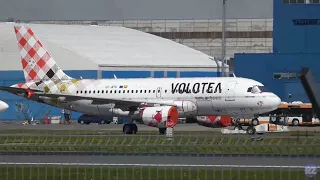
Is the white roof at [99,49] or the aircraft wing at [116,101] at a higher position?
the white roof at [99,49]

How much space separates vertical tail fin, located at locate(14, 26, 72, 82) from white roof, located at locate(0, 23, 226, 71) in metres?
35.7

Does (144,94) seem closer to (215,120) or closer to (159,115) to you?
(159,115)

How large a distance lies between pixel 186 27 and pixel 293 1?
51.3m

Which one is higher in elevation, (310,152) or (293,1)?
(293,1)

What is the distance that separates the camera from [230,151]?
80.5 ft

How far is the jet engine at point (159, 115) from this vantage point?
5650 cm

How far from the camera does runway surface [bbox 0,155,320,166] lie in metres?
24.0

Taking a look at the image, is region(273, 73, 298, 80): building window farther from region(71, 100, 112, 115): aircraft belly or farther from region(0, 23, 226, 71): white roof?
region(71, 100, 112, 115): aircraft belly

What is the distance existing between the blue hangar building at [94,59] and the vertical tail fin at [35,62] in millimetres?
32480

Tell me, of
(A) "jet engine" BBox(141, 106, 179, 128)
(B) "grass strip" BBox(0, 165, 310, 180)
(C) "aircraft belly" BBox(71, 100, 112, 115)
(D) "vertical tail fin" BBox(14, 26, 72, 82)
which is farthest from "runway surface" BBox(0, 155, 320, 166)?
(D) "vertical tail fin" BBox(14, 26, 72, 82)

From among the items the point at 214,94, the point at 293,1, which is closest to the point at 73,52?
the point at 293,1

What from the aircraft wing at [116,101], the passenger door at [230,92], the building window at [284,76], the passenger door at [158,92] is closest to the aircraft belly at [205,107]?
the passenger door at [230,92]

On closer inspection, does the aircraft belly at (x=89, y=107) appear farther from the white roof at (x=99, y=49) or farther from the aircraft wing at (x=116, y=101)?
the white roof at (x=99, y=49)

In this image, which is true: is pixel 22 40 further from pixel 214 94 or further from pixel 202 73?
pixel 202 73
